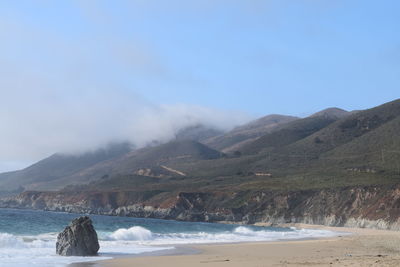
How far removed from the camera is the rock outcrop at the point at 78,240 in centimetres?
2997

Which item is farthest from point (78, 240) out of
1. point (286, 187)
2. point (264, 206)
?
point (286, 187)

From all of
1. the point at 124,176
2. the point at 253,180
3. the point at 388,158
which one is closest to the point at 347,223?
the point at 388,158

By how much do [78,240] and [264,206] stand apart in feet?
260

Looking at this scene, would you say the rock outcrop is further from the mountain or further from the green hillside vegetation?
the green hillside vegetation

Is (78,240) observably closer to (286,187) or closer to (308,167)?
(286,187)

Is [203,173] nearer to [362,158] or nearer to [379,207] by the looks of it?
[362,158]

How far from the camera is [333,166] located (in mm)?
119938

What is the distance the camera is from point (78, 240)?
3025 centimetres

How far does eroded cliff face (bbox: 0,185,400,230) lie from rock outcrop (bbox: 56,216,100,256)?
5389 cm

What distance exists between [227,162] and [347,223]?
3073 inches

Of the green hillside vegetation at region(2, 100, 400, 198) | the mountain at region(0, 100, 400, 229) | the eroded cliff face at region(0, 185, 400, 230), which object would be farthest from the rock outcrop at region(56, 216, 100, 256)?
the green hillside vegetation at region(2, 100, 400, 198)

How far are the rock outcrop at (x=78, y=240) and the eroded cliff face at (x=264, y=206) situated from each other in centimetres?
5389

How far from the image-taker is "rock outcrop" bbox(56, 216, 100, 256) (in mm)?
29969

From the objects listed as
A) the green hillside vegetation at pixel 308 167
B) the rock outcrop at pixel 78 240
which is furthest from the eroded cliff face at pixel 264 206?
the rock outcrop at pixel 78 240
